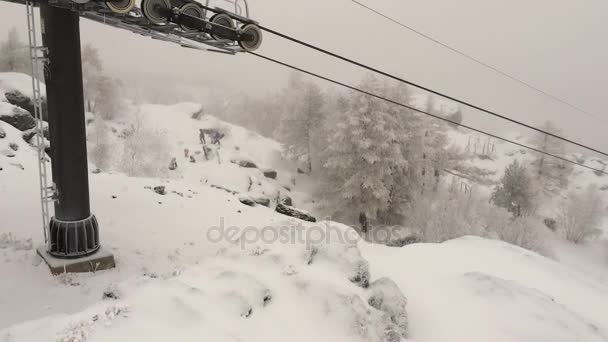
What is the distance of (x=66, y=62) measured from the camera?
23.1ft

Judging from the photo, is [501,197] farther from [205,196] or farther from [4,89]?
[4,89]

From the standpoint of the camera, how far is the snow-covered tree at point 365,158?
28.3 m

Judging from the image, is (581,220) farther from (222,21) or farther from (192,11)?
(192,11)

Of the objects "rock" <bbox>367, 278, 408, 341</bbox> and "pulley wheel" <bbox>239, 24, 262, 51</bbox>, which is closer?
"rock" <bbox>367, 278, 408, 341</bbox>

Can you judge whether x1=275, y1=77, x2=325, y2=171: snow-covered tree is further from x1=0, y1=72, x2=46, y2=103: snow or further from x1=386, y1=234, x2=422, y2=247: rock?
x1=0, y1=72, x2=46, y2=103: snow

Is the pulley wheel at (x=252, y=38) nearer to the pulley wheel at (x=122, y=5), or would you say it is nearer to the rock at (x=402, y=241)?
the pulley wheel at (x=122, y=5)

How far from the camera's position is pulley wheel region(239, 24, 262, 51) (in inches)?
308

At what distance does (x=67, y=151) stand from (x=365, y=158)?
22743 millimetres

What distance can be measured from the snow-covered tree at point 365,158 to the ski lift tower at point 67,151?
21.6 m

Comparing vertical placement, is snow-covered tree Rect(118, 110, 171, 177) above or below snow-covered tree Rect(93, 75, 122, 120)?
below

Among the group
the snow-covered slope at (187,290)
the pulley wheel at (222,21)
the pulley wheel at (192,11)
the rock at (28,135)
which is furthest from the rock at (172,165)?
the pulley wheel at (192,11)

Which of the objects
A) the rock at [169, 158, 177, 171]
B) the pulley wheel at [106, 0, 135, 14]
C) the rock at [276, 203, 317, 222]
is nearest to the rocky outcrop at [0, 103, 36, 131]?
the rock at [169, 158, 177, 171]

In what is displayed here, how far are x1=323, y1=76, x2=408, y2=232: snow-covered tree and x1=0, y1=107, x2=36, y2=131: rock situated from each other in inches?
717

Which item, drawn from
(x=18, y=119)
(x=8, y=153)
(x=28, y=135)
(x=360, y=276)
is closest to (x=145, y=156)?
(x=18, y=119)
